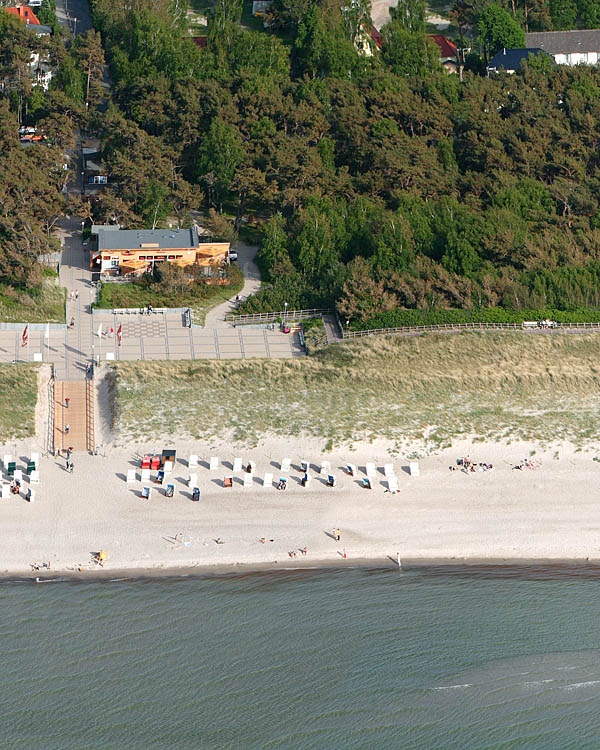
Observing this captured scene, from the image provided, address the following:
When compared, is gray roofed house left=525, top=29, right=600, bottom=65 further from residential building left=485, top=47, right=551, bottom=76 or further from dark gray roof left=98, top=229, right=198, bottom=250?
dark gray roof left=98, top=229, right=198, bottom=250

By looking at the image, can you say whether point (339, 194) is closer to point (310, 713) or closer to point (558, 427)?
point (558, 427)

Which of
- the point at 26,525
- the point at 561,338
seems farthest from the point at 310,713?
the point at 561,338

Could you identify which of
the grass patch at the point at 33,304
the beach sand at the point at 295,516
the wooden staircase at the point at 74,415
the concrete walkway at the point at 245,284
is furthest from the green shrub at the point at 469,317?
the grass patch at the point at 33,304

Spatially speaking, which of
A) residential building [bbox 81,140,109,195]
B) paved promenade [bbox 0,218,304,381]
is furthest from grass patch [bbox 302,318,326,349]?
residential building [bbox 81,140,109,195]

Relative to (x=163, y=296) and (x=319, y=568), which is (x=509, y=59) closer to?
(x=163, y=296)

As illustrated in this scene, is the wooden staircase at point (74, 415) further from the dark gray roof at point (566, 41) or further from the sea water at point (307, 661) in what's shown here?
the dark gray roof at point (566, 41)

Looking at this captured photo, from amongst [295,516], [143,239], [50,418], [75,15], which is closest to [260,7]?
[75,15]
